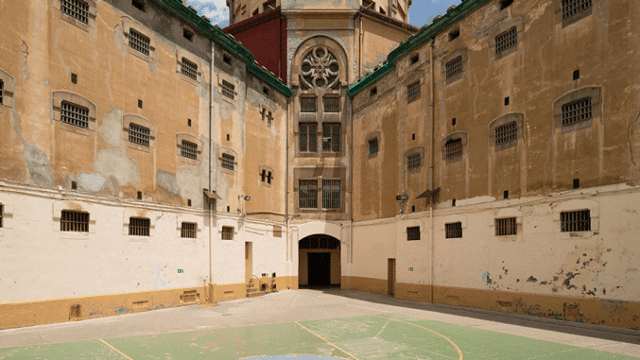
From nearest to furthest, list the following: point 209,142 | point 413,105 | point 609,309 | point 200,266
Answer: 1. point 609,309
2. point 200,266
3. point 209,142
4. point 413,105

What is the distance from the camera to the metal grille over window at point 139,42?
2145cm

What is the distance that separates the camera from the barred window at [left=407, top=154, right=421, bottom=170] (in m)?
27.4

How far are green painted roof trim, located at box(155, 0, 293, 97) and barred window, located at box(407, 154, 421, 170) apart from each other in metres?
12.2

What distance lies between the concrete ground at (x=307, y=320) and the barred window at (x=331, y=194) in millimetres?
9349

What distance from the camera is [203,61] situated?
25.7 meters

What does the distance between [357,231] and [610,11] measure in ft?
69.9

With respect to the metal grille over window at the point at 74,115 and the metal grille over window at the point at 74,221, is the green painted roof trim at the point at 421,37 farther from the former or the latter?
the metal grille over window at the point at 74,221

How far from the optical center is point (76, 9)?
18.8 metres

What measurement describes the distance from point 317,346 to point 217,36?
20140mm

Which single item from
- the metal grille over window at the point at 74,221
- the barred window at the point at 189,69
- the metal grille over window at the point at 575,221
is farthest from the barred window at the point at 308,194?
the metal grille over window at the point at 575,221

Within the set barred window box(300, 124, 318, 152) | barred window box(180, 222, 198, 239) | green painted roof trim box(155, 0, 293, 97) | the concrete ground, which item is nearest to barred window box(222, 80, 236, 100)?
green painted roof trim box(155, 0, 293, 97)

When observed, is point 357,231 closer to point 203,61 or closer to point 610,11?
point 203,61

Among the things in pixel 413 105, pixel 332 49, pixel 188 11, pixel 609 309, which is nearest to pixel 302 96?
pixel 332 49

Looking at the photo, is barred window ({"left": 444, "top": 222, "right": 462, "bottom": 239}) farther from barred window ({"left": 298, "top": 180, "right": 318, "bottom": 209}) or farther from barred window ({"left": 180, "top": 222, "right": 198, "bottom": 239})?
barred window ({"left": 180, "top": 222, "right": 198, "bottom": 239})
